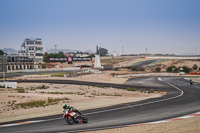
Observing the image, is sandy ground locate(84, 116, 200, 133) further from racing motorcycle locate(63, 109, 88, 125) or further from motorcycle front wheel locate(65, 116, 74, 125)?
motorcycle front wheel locate(65, 116, 74, 125)

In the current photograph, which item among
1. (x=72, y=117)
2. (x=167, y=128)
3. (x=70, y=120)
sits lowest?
(x=167, y=128)

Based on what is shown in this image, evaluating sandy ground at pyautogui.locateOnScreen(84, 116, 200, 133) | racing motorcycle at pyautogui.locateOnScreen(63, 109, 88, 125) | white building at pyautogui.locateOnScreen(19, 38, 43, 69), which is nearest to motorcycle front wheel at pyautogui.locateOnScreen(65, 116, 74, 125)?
racing motorcycle at pyautogui.locateOnScreen(63, 109, 88, 125)

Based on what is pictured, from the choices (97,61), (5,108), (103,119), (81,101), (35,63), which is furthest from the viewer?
(35,63)

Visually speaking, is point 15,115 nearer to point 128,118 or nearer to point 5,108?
point 5,108

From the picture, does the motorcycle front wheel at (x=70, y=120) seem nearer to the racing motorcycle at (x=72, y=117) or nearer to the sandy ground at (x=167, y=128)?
the racing motorcycle at (x=72, y=117)

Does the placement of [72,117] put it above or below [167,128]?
above

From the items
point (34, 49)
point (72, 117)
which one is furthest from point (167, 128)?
point (34, 49)

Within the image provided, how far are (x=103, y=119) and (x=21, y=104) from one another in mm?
11480

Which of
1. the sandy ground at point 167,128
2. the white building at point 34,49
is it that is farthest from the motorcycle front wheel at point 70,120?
the white building at point 34,49

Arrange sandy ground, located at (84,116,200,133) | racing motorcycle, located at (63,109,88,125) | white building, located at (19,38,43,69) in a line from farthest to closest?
white building, located at (19,38,43,69), racing motorcycle, located at (63,109,88,125), sandy ground, located at (84,116,200,133)

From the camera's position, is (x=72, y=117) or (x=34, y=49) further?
(x=34, y=49)

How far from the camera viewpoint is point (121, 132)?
14617 mm

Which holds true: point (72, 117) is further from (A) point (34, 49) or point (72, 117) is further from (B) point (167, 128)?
(A) point (34, 49)

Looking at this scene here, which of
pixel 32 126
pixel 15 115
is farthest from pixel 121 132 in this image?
pixel 15 115
